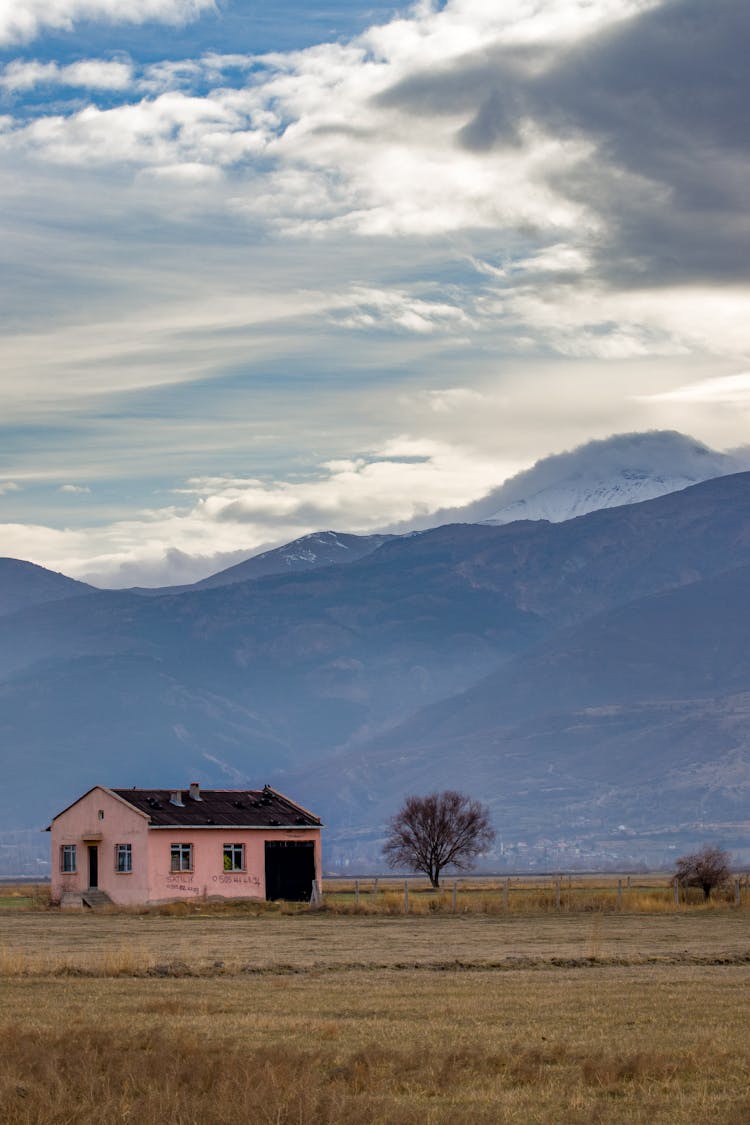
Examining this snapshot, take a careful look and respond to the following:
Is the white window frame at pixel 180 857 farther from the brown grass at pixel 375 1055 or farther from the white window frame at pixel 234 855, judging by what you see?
the brown grass at pixel 375 1055

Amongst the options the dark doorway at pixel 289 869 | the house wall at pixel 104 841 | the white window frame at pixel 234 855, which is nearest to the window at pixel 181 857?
the house wall at pixel 104 841

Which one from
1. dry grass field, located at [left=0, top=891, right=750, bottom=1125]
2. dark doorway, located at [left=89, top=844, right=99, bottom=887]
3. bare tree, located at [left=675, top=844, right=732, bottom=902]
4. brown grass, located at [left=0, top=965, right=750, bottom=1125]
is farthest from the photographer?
dark doorway, located at [left=89, top=844, right=99, bottom=887]

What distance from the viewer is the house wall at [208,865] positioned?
246ft

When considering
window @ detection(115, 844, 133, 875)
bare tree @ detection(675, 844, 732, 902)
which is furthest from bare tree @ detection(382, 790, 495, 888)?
bare tree @ detection(675, 844, 732, 902)

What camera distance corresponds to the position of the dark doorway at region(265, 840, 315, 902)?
77938mm

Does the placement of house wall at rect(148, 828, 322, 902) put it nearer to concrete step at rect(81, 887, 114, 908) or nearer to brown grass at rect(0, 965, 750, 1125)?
concrete step at rect(81, 887, 114, 908)

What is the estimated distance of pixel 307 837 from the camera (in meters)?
80.1

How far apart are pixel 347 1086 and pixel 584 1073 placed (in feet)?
8.94

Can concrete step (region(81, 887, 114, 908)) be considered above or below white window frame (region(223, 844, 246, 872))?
below

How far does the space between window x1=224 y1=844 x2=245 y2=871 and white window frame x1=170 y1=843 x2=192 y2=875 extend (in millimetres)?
1703

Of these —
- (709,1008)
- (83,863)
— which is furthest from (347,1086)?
(83,863)

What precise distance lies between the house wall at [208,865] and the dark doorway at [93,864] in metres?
4.80

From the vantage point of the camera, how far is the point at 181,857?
76.1 metres

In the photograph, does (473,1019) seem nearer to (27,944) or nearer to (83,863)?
(27,944)
